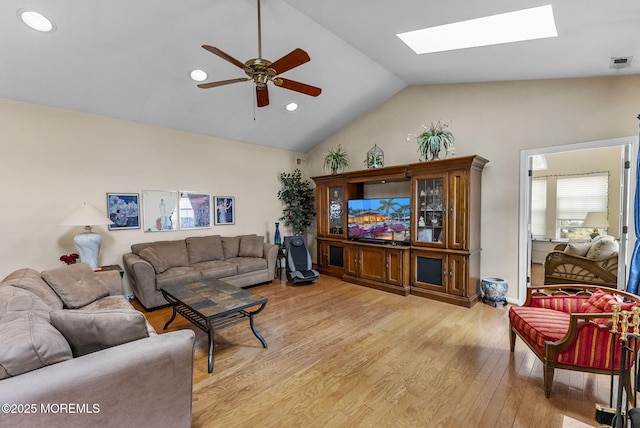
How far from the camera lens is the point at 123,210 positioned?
13.7 ft

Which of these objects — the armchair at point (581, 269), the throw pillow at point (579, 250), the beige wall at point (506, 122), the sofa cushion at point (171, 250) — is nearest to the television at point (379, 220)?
the beige wall at point (506, 122)

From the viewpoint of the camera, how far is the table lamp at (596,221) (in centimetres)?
498

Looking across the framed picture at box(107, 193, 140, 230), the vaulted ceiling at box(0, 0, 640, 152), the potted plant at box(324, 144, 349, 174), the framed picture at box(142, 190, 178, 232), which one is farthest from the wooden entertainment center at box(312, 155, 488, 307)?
the framed picture at box(107, 193, 140, 230)

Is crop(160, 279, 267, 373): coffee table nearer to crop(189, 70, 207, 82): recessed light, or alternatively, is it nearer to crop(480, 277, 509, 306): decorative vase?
crop(189, 70, 207, 82): recessed light

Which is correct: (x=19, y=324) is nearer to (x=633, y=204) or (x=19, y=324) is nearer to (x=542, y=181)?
(x=633, y=204)

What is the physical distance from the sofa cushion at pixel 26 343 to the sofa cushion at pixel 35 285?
72 cm

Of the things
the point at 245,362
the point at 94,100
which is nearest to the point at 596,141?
the point at 245,362

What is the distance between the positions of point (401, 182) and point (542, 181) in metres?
3.61

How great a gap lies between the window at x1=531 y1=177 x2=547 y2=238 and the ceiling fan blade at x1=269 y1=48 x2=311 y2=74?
6166 millimetres

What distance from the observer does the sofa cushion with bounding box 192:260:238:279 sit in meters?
4.19

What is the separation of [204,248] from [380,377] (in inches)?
140

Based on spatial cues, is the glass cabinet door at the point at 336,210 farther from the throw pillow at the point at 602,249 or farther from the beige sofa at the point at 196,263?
the throw pillow at the point at 602,249

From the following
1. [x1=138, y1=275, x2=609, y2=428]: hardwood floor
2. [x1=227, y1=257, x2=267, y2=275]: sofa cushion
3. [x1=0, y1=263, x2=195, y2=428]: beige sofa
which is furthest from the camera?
[x1=227, y1=257, x2=267, y2=275]: sofa cushion

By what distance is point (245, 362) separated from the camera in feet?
8.23
